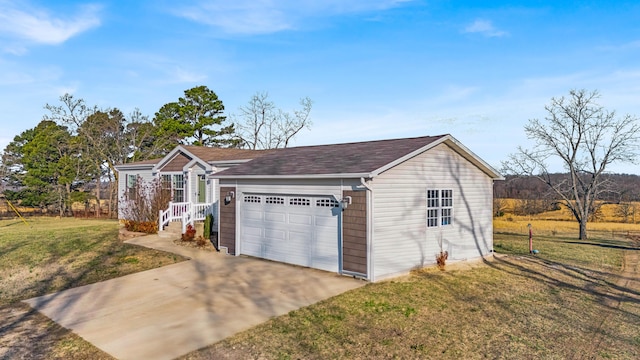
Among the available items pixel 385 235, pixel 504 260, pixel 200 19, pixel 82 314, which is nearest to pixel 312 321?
pixel 385 235

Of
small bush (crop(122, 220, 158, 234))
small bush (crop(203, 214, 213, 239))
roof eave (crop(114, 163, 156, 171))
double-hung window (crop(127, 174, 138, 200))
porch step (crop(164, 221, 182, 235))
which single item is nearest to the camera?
small bush (crop(203, 214, 213, 239))

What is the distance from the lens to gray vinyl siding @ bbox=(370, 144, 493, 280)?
34.4ft

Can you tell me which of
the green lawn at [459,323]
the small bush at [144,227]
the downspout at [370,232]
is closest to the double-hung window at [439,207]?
the green lawn at [459,323]

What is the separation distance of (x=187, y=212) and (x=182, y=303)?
901 centimetres

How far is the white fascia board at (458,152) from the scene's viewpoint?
1043cm

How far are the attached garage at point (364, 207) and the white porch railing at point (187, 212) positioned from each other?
3.51 metres

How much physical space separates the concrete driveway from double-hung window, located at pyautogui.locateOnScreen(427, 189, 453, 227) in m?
3.50

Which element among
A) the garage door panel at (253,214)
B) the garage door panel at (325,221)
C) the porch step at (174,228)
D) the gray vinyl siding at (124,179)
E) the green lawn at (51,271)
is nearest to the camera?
the green lawn at (51,271)

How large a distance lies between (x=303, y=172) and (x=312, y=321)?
17.4ft

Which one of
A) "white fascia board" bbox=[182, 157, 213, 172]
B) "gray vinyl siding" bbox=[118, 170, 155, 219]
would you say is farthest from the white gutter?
"gray vinyl siding" bbox=[118, 170, 155, 219]

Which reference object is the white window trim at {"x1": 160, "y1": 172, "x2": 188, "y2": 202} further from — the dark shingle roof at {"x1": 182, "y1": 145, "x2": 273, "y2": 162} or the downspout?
the downspout

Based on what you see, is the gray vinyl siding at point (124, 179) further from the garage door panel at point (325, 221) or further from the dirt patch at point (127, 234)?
the garage door panel at point (325, 221)

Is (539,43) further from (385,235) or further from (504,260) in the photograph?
(385,235)

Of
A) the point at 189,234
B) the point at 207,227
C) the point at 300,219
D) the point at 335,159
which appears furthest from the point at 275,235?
the point at 189,234
